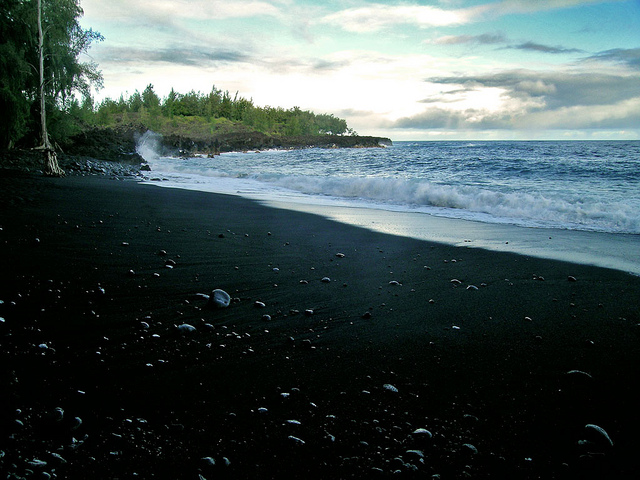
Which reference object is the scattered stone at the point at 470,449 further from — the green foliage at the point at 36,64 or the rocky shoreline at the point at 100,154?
the green foliage at the point at 36,64

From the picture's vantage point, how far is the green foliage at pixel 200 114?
9900 centimetres

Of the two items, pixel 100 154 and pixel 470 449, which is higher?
pixel 100 154

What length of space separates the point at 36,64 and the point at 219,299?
1893cm

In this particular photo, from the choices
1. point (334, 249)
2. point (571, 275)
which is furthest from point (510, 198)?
point (334, 249)

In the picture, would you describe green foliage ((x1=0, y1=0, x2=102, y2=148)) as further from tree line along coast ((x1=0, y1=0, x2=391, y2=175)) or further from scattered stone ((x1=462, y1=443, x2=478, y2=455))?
scattered stone ((x1=462, y1=443, x2=478, y2=455))

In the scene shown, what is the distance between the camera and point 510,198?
982 centimetres

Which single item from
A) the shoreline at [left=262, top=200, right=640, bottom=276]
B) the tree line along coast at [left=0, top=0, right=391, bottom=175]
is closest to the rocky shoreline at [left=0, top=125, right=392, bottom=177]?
the tree line along coast at [left=0, top=0, right=391, bottom=175]

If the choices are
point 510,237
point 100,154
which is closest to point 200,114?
point 100,154

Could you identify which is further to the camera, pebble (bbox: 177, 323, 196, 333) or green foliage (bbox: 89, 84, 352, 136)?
green foliage (bbox: 89, 84, 352, 136)

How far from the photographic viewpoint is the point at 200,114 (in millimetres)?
123250

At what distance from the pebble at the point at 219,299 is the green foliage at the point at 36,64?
15.4 meters

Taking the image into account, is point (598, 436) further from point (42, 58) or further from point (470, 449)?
point (42, 58)

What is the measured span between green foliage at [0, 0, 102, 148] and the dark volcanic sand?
46.2 feet

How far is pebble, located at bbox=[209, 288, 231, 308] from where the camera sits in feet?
9.71
